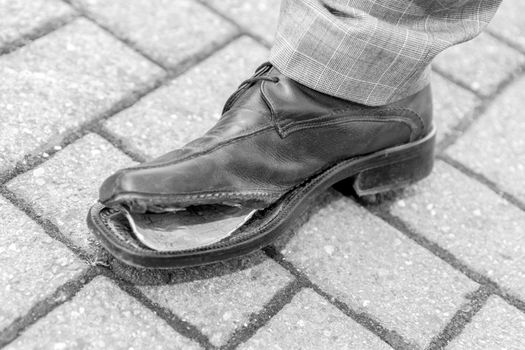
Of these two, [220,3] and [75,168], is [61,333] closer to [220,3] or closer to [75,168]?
[75,168]

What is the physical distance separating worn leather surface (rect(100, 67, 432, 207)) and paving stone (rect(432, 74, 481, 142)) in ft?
1.31

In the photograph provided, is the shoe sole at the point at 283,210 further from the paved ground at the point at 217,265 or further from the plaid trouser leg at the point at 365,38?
the plaid trouser leg at the point at 365,38

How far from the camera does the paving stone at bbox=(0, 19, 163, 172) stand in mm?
1604

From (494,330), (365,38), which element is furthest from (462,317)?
(365,38)

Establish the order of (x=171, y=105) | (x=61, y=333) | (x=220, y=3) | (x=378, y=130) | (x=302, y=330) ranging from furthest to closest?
(x=220, y=3)
(x=171, y=105)
(x=378, y=130)
(x=302, y=330)
(x=61, y=333)

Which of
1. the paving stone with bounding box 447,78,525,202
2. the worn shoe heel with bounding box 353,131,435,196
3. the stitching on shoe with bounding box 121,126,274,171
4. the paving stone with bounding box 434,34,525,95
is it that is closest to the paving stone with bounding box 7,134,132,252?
the stitching on shoe with bounding box 121,126,274,171

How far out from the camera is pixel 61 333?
125 centimetres

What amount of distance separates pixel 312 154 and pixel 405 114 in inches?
9.3

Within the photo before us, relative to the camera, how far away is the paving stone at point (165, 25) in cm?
194

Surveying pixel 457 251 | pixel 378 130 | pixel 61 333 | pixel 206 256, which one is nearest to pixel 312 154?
pixel 378 130

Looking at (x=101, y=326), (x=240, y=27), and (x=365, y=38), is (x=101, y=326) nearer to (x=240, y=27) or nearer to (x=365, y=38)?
(x=365, y=38)

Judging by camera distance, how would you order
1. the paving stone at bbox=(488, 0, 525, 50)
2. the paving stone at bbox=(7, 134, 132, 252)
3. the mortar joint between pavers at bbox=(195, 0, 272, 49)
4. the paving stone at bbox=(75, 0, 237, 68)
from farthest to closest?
the paving stone at bbox=(488, 0, 525, 50) < the mortar joint between pavers at bbox=(195, 0, 272, 49) < the paving stone at bbox=(75, 0, 237, 68) < the paving stone at bbox=(7, 134, 132, 252)

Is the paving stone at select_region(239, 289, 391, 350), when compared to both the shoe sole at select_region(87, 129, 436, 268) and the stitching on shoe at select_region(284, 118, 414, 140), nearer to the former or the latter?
the shoe sole at select_region(87, 129, 436, 268)

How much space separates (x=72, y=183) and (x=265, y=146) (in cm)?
43
